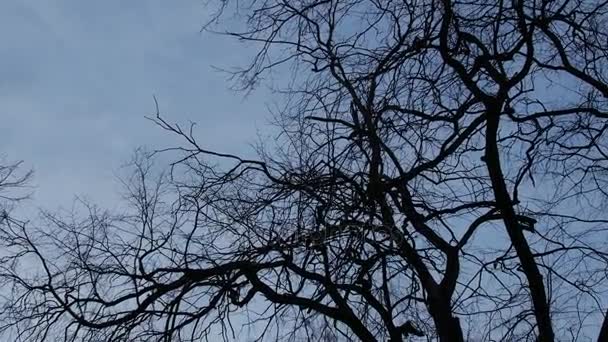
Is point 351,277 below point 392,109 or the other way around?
below

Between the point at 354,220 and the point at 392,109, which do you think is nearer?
the point at 354,220

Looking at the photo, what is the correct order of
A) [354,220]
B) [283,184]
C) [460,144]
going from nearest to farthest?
[354,220], [283,184], [460,144]

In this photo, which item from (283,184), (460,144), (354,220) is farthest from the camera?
(460,144)

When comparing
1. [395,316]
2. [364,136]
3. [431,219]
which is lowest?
[395,316]

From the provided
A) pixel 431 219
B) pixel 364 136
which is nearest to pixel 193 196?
pixel 364 136

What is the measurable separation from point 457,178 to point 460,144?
32 centimetres

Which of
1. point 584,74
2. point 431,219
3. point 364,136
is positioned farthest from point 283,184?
point 584,74

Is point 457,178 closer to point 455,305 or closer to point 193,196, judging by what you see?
point 455,305

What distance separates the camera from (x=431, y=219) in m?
8.42

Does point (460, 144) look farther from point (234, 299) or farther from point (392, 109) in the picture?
point (234, 299)

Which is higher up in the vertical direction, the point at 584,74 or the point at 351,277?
the point at 584,74

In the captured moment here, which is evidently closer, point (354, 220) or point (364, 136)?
point (354, 220)

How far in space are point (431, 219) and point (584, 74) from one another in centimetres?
186

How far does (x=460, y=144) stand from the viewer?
8.64 m
